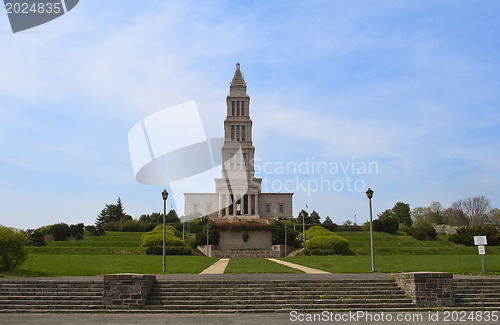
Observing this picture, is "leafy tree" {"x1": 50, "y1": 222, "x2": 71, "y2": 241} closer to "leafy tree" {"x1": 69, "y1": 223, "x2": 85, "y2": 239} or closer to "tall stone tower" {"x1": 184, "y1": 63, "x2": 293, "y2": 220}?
"leafy tree" {"x1": 69, "y1": 223, "x2": 85, "y2": 239}

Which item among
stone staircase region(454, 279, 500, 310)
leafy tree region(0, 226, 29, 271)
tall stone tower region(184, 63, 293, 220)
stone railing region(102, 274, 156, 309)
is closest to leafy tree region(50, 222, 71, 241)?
tall stone tower region(184, 63, 293, 220)

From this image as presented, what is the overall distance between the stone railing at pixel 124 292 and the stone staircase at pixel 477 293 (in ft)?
36.6

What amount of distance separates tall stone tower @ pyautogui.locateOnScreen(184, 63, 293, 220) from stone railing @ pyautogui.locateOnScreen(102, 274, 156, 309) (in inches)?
3206

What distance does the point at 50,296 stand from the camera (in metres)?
16.1

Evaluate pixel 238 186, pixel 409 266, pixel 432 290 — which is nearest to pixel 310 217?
pixel 238 186

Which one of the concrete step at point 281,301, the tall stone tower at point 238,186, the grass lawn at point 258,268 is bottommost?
the concrete step at point 281,301

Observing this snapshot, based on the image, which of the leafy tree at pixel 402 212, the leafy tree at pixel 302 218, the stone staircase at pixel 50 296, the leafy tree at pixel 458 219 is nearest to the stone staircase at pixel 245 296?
the stone staircase at pixel 50 296

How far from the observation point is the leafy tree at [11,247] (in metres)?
22.9

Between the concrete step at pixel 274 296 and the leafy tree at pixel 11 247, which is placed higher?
the leafy tree at pixel 11 247

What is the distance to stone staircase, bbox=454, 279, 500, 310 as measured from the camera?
15.8 metres

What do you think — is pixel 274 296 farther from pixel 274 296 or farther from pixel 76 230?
pixel 76 230

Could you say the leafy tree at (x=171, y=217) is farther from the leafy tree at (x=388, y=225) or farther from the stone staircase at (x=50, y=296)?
the stone staircase at (x=50, y=296)

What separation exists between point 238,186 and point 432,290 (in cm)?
8555

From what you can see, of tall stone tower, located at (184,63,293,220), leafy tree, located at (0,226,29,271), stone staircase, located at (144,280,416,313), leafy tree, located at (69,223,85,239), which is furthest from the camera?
tall stone tower, located at (184,63,293,220)
